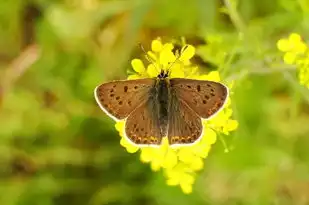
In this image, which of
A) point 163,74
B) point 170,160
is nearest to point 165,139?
point 170,160

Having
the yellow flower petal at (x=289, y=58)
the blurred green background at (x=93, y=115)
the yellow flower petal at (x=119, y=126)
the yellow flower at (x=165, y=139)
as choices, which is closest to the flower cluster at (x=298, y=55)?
the yellow flower petal at (x=289, y=58)

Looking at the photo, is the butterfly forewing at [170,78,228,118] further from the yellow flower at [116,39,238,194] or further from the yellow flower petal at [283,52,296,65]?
the yellow flower petal at [283,52,296,65]

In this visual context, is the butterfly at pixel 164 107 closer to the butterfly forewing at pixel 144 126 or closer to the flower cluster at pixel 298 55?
the butterfly forewing at pixel 144 126

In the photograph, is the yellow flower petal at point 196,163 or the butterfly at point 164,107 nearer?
the butterfly at point 164,107

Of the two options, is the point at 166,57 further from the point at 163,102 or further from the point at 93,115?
the point at 93,115

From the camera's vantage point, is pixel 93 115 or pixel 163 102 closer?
pixel 163 102

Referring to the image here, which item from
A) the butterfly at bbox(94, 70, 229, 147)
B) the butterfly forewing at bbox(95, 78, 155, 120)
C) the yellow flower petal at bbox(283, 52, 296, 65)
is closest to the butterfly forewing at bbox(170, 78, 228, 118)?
the butterfly at bbox(94, 70, 229, 147)

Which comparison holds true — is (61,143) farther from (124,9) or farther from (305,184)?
(305,184)

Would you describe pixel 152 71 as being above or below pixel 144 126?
above
